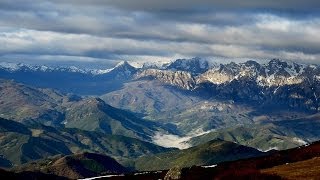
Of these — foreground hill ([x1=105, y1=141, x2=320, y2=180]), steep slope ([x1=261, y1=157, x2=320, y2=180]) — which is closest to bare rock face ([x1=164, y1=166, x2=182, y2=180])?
foreground hill ([x1=105, y1=141, x2=320, y2=180])

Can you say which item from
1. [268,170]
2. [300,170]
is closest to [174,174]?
[268,170]

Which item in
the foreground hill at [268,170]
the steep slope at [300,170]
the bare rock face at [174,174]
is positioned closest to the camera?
the steep slope at [300,170]

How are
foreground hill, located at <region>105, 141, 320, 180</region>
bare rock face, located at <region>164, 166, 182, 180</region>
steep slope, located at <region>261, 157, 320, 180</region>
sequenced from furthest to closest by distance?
bare rock face, located at <region>164, 166, 182, 180</region>
foreground hill, located at <region>105, 141, 320, 180</region>
steep slope, located at <region>261, 157, 320, 180</region>

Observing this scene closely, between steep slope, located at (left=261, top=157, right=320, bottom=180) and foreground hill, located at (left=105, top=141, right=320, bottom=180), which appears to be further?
foreground hill, located at (left=105, top=141, right=320, bottom=180)

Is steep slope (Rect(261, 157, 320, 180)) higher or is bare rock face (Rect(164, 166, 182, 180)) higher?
steep slope (Rect(261, 157, 320, 180))

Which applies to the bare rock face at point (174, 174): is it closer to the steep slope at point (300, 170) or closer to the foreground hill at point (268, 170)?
the foreground hill at point (268, 170)

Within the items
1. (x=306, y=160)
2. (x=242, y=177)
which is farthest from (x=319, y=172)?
(x=306, y=160)

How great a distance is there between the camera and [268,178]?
68688mm

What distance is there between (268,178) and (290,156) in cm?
2683

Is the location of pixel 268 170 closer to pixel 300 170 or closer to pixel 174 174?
pixel 300 170


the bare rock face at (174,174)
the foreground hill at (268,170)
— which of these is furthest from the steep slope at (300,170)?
the bare rock face at (174,174)

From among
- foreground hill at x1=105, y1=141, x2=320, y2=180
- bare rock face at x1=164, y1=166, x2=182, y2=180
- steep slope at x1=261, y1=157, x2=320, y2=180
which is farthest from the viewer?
bare rock face at x1=164, y1=166, x2=182, y2=180

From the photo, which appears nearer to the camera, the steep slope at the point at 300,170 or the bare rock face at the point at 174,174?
the steep slope at the point at 300,170

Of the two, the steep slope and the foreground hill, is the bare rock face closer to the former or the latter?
the foreground hill
